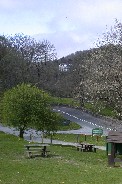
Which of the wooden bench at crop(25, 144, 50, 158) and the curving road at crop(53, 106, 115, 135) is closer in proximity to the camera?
the wooden bench at crop(25, 144, 50, 158)

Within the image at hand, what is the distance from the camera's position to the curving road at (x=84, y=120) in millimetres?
52584

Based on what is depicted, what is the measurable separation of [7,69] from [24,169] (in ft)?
171

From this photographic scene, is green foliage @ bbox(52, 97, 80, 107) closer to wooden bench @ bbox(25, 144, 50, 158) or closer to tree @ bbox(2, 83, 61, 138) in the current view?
tree @ bbox(2, 83, 61, 138)

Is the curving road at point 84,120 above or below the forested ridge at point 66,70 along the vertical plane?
below

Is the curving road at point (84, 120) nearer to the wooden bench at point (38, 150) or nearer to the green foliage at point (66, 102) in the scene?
the green foliage at point (66, 102)

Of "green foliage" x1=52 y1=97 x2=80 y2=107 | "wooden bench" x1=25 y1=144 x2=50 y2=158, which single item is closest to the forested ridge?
"green foliage" x1=52 y1=97 x2=80 y2=107

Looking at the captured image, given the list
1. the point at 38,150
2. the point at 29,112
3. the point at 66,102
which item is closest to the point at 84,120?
the point at 66,102

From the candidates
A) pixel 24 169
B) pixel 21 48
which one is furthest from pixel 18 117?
pixel 21 48

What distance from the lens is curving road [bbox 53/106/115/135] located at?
52.6 m

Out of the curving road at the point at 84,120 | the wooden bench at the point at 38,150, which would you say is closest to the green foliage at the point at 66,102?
the curving road at the point at 84,120

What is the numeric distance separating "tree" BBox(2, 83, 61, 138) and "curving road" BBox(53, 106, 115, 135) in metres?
18.7

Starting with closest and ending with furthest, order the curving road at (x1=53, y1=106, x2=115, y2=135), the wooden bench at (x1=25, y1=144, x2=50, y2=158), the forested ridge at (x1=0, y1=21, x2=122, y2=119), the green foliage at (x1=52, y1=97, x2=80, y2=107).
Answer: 1. the wooden bench at (x1=25, y1=144, x2=50, y2=158)
2. the forested ridge at (x1=0, y1=21, x2=122, y2=119)
3. the curving road at (x1=53, y1=106, x2=115, y2=135)
4. the green foliage at (x1=52, y1=97, x2=80, y2=107)

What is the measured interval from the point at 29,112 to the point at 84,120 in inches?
1203

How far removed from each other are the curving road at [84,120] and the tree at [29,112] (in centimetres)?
1869
